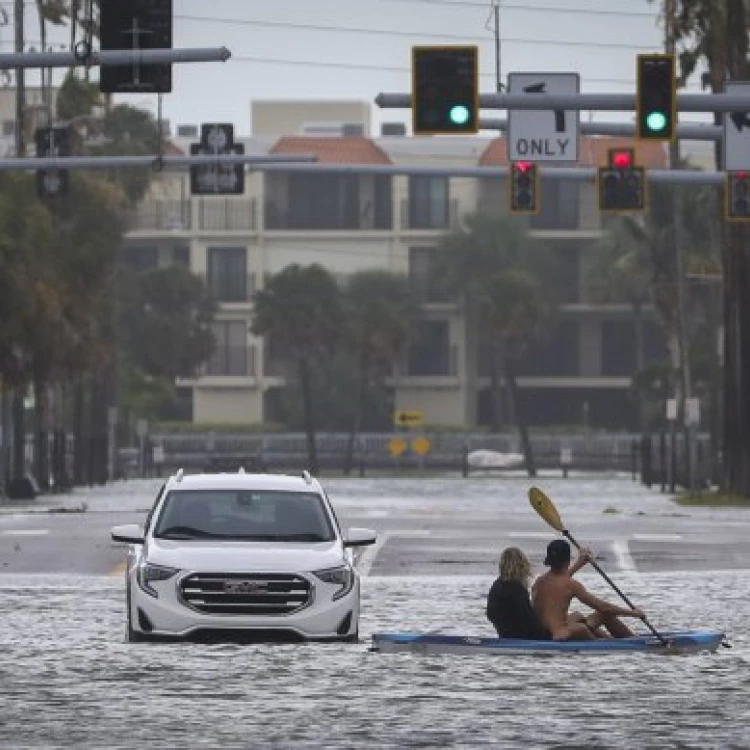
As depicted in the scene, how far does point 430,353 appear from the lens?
14900 centimetres

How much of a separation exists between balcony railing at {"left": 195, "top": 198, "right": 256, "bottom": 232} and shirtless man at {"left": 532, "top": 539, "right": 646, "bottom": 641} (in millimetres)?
125071

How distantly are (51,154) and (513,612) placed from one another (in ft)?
116

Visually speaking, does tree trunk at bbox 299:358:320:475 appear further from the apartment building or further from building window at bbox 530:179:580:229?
building window at bbox 530:179:580:229

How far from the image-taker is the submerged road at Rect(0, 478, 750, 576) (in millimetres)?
40719

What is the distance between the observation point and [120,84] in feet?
126

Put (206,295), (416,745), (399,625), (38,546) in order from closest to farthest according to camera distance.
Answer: (416,745), (399,625), (38,546), (206,295)

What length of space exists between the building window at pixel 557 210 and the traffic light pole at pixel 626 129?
100 meters

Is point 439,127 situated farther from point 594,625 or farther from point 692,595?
point 594,625

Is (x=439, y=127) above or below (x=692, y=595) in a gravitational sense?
above

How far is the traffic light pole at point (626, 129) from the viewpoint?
46.0 m

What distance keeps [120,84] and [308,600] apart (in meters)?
14.2

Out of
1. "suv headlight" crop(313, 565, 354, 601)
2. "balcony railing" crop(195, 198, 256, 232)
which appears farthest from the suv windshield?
"balcony railing" crop(195, 198, 256, 232)

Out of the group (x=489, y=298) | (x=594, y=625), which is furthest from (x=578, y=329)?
(x=594, y=625)

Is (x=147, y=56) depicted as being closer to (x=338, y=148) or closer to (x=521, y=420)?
(x=521, y=420)
